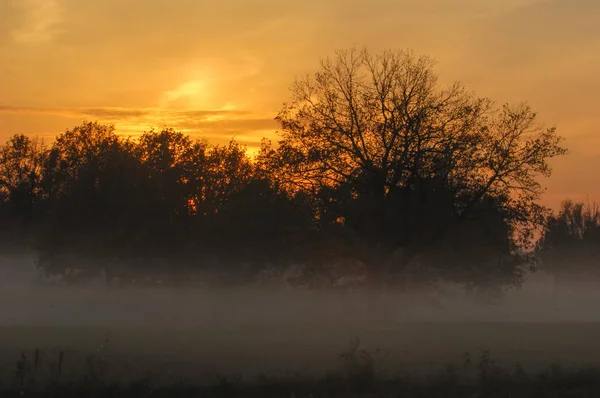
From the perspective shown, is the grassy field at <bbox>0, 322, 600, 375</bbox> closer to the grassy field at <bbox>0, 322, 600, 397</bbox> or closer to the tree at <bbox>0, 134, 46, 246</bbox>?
the grassy field at <bbox>0, 322, 600, 397</bbox>

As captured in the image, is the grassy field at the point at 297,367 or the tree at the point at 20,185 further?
the tree at the point at 20,185

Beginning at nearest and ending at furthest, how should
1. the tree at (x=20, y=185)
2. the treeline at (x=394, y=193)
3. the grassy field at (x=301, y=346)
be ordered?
the grassy field at (x=301, y=346)
the treeline at (x=394, y=193)
the tree at (x=20, y=185)

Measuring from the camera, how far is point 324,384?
17938 millimetres

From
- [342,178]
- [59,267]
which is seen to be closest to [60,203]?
[59,267]

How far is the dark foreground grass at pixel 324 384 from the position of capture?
16953 mm

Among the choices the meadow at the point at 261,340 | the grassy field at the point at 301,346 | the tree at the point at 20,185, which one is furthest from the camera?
the tree at the point at 20,185

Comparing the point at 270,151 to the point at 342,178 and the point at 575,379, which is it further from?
the point at 575,379

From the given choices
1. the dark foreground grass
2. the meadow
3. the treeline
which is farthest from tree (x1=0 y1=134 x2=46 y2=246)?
the dark foreground grass

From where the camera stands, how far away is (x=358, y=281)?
4484 centimetres

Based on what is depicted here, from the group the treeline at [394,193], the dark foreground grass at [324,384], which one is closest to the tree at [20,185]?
the treeline at [394,193]

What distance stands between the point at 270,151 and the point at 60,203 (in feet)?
66.7

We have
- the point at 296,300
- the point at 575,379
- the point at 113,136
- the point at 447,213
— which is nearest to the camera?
the point at 575,379

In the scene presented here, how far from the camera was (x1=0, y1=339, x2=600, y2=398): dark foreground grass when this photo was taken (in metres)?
17.0

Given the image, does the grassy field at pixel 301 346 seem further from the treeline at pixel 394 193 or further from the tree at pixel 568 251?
the tree at pixel 568 251
